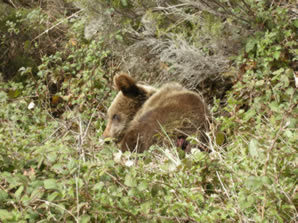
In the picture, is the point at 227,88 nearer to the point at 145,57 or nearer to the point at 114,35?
the point at 145,57

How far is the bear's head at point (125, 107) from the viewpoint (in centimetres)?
613

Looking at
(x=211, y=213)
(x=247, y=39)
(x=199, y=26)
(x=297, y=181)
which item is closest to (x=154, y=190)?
(x=211, y=213)

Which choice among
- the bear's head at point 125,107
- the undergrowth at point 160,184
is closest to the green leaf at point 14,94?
the bear's head at point 125,107

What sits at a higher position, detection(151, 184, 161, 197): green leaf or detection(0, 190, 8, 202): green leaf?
detection(0, 190, 8, 202): green leaf

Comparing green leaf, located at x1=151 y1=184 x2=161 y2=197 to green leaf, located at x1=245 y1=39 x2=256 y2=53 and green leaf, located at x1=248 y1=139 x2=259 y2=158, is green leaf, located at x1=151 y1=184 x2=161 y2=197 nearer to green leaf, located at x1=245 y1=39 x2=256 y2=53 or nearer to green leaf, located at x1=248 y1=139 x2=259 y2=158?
green leaf, located at x1=248 y1=139 x2=259 y2=158

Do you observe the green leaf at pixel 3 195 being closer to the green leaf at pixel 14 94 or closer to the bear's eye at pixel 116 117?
the bear's eye at pixel 116 117

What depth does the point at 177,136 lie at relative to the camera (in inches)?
193

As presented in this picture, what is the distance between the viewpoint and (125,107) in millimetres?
6246

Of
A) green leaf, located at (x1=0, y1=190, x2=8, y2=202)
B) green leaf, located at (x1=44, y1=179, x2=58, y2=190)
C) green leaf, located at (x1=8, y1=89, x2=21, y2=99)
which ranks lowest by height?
green leaf, located at (x1=8, y1=89, x2=21, y2=99)

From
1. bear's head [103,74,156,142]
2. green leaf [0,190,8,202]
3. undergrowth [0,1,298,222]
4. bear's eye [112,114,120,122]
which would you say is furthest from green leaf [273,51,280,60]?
green leaf [0,190,8,202]

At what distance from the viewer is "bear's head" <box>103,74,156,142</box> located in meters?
6.13

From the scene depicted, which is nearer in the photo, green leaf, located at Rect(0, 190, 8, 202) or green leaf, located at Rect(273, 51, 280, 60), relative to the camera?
green leaf, located at Rect(0, 190, 8, 202)

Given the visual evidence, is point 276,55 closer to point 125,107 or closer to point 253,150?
point 125,107

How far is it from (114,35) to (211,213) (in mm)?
4828
